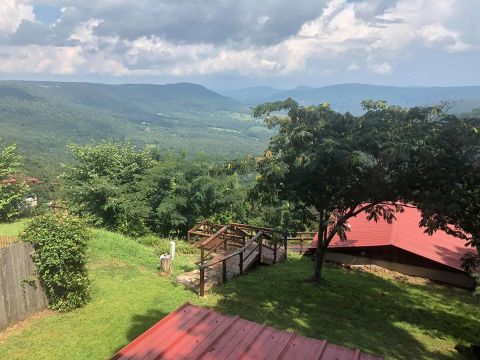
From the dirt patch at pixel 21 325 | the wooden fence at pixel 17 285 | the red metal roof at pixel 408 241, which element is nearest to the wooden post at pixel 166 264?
the dirt patch at pixel 21 325

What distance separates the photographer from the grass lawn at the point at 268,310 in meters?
9.25

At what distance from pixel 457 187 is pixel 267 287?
23.1 feet

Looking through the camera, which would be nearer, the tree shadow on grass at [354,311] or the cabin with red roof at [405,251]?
the tree shadow on grass at [354,311]

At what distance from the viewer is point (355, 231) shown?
22.8 meters

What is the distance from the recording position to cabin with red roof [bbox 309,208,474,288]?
19156 millimetres

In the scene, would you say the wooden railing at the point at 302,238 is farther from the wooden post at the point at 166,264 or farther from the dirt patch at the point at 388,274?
the wooden post at the point at 166,264

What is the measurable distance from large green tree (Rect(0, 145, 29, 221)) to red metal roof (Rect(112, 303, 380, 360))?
25572 mm

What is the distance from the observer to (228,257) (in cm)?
1297

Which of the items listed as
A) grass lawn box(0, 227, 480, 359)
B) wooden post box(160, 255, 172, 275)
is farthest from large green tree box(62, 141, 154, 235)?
wooden post box(160, 255, 172, 275)

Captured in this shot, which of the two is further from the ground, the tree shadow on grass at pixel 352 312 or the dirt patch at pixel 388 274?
the tree shadow on grass at pixel 352 312

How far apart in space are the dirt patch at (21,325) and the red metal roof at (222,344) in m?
5.54

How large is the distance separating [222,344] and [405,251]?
16826 millimetres

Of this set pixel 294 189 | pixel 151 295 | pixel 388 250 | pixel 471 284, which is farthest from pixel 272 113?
pixel 471 284

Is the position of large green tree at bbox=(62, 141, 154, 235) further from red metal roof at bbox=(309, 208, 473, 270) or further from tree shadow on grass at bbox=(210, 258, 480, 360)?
red metal roof at bbox=(309, 208, 473, 270)
